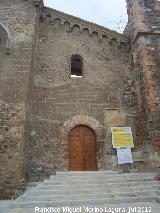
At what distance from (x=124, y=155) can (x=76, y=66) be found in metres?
4.57

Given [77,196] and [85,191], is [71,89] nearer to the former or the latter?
[85,191]

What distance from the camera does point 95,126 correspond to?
34.7 ft

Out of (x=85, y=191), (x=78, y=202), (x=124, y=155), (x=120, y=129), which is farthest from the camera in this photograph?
(x=120, y=129)

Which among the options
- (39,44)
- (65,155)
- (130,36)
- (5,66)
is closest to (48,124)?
(65,155)

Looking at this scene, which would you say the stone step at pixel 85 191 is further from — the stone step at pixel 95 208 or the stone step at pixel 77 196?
the stone step at pixel 95 208

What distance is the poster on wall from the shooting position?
1035cm

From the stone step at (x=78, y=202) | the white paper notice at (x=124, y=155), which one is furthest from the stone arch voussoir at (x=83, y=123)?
the stone step at (x=78, y=202)

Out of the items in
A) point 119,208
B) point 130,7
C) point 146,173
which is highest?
point 130,7

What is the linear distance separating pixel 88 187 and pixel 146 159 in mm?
3031

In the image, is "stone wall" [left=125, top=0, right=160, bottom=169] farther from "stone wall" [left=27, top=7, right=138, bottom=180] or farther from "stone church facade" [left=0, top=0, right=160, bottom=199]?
"stone wall" [left=27, top=7, right=138, bottom=180]

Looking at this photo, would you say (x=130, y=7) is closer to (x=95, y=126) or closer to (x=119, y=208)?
(x=95, y=126)

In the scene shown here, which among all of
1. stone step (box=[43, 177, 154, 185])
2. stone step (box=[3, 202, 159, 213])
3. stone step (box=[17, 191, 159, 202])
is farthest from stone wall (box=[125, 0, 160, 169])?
stone step (box=[3, 202, 159, 213])

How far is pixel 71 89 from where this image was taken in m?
11.0

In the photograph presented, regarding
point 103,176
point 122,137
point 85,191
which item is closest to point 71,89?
point 122,137
